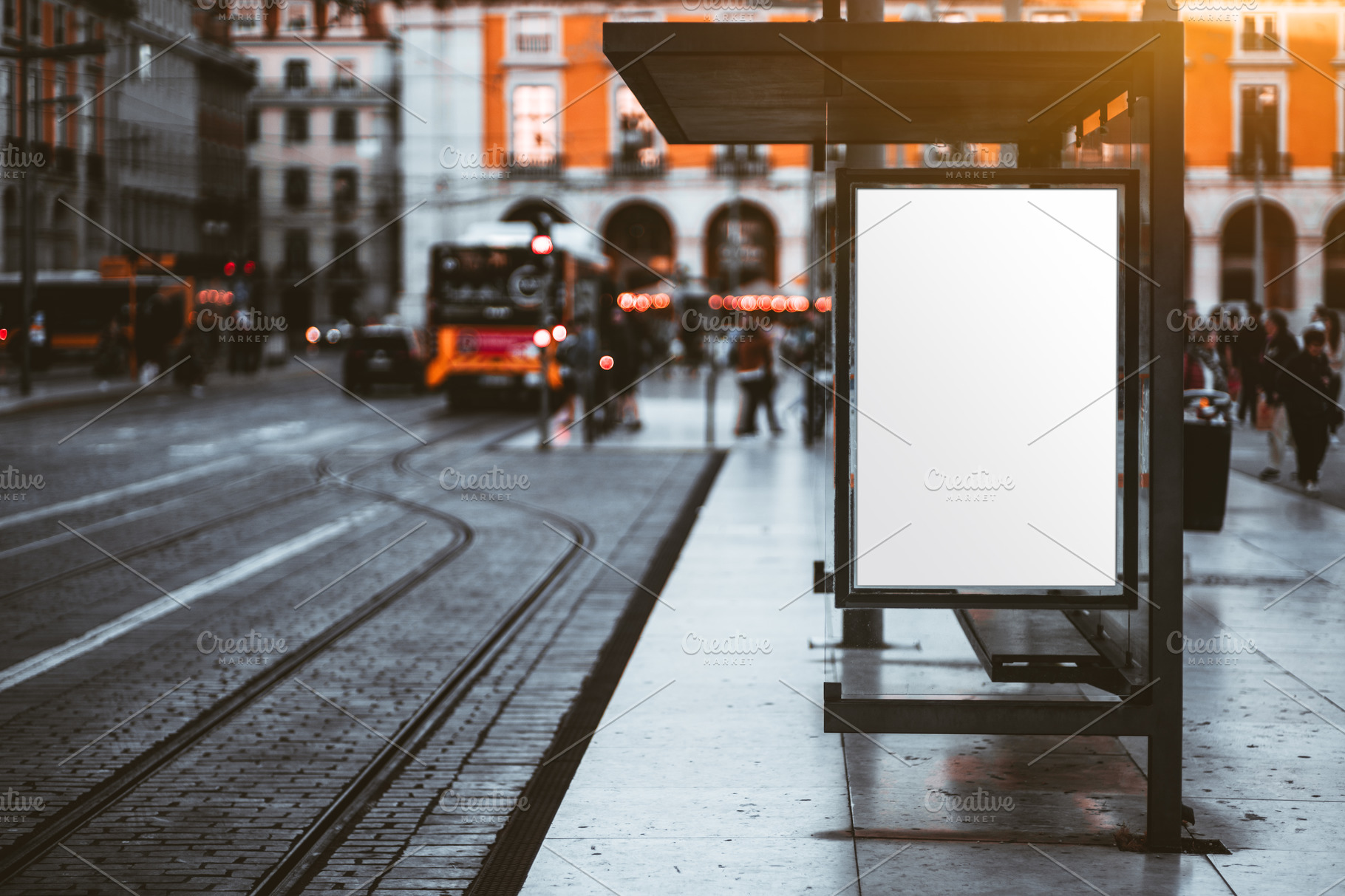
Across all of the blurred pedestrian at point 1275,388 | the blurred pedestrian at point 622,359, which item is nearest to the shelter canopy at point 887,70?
the blurred pedestrian at point 1275,388

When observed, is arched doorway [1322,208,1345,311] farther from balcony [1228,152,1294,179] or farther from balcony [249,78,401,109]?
balcony [249,78,401,109]

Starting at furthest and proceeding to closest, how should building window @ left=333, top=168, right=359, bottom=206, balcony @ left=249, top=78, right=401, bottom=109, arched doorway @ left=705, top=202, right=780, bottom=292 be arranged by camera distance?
building window @ left=333, top=168, right=359, bottom=206 < balcony @ left=249, top=78, right=401, bottom=109 < arched doorway @ left=705, top=202, right=780, bottom=292

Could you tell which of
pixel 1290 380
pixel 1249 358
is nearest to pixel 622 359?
pixel 1249 358

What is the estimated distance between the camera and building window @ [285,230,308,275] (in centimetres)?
7925

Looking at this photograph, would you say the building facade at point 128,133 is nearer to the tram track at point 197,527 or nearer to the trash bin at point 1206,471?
the tram track at point 197,527

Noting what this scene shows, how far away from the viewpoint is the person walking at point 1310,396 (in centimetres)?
1383

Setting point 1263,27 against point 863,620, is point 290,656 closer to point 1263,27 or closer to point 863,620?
point 863,620

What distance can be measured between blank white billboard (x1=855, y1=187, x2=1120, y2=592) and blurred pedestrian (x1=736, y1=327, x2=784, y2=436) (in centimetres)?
1668

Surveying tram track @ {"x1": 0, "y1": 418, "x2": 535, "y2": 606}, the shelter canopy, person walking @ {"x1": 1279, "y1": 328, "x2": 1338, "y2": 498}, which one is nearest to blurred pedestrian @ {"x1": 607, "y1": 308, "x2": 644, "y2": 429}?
tram track @ {"x1": 0, "y1": 418, "x2": 535, "y2": 606}

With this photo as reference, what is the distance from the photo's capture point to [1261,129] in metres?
35.8

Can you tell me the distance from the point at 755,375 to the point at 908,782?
16709 millimetres

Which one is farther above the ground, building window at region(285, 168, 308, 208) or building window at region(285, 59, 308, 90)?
building window at region(285, 59, 308, 90)

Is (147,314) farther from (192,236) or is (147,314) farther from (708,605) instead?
(708,605)

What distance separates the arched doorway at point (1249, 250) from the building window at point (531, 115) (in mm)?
25094
